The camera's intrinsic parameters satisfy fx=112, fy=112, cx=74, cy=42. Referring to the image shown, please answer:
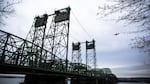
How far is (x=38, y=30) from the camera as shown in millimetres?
18609

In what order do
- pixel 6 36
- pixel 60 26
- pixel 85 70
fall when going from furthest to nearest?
1. pixel 85 70
2. pixel 60 26
3. pixel 6 36

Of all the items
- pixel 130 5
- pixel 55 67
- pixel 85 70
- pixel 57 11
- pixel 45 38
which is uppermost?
pixel 57 11

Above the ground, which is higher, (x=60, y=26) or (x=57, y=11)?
(x=57, y=11)

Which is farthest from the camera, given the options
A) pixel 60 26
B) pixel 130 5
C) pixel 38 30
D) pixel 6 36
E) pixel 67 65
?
pixel 38 30

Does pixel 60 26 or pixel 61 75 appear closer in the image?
pixel 61 75

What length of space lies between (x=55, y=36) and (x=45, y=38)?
1.79m

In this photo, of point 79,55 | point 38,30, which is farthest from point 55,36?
point 79,55

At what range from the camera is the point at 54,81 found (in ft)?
38.1

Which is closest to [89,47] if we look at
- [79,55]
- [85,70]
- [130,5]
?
[79,55]

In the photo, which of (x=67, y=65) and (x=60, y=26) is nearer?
(x=67, y=65)

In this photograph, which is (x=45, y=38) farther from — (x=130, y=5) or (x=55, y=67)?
(x=130, y=5)

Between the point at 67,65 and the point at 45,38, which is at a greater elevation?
the point at 45,38

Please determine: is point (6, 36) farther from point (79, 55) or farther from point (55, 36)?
point (79, 55)

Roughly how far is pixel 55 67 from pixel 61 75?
1.05 metres
